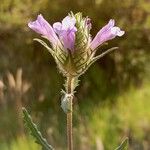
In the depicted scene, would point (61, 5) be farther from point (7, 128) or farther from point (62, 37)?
point (62, 37)

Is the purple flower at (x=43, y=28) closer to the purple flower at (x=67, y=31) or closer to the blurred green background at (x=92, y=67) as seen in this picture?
the purple flower at (x=67, y=31)

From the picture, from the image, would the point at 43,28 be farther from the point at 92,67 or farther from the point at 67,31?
the point at 92,67

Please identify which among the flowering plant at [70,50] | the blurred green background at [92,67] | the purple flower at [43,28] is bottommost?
the flowering plant at [70,50]

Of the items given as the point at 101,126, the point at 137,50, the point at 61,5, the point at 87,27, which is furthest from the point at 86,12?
the point at 87,27

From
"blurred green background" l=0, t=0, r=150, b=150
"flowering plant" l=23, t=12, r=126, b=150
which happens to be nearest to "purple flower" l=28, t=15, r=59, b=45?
"flowering plant" l=23, t=12, r=126, b=150

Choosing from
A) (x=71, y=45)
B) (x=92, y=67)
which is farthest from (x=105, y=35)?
(x=92, y=67)

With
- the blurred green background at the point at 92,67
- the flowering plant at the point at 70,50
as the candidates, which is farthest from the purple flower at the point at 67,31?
the blurred green background at the point at 92,67

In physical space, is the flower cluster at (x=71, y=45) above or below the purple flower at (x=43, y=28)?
below

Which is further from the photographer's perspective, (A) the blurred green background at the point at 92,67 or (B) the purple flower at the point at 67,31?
(A) the blurred green background at the point at 92,67
